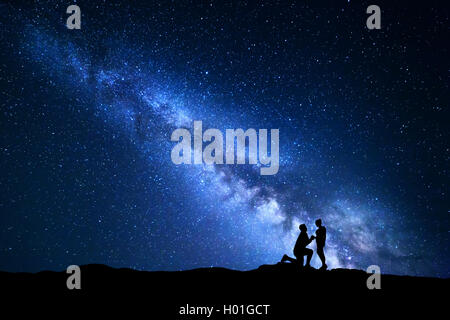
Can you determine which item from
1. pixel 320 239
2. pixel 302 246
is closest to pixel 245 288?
pixel 302 246

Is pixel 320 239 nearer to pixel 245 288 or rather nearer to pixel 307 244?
pixel 307 244

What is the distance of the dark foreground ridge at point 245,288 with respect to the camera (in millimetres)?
8680

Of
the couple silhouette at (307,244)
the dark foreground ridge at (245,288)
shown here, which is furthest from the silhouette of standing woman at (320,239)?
the dark foreground ridge at (245,288)

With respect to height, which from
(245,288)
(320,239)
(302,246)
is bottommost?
(245,288)

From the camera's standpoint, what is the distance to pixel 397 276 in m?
10.7

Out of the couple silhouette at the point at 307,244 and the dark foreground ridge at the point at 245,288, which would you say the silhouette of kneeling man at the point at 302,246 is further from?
the dark foreground ridge at the point at 245,288

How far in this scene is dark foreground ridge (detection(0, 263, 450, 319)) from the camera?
28.5 ft

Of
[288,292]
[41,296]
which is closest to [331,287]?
[288,292]

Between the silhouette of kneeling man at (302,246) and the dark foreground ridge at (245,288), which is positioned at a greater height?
the silhouette of kneeling man at (302,246)

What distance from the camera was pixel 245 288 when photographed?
31.0ft

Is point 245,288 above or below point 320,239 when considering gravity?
below

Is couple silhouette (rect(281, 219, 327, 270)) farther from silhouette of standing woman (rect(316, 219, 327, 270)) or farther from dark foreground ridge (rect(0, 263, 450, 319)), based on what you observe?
dark foreground ridge (rect(0, 263, 450, 319))
